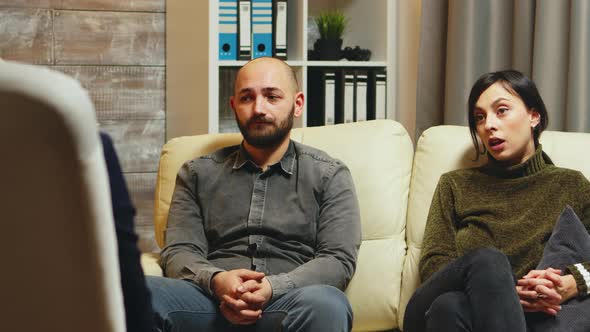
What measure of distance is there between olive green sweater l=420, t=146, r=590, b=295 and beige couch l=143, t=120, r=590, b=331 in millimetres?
109

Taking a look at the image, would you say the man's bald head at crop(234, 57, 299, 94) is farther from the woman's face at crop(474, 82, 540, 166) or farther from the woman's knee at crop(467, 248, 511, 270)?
the woman's knee at crop(467, 248, 511, 270)

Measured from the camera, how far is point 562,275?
6.38ft

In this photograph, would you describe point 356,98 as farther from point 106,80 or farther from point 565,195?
point 565,195

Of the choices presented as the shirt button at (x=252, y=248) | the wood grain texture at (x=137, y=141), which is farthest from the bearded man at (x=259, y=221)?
the wood grain texture at (x=137, y=141)

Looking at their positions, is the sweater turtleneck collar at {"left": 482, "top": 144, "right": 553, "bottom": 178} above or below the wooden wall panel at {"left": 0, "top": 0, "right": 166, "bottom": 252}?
below

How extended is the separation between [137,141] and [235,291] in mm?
1504

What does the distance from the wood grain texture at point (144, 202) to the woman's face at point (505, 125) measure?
4.96 ft

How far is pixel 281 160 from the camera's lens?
2207 mm

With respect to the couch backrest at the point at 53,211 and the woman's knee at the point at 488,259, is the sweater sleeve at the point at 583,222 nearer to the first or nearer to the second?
the woman's knee at the point at 488,259

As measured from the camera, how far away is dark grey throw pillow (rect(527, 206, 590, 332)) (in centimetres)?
187

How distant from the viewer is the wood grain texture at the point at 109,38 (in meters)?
3.11

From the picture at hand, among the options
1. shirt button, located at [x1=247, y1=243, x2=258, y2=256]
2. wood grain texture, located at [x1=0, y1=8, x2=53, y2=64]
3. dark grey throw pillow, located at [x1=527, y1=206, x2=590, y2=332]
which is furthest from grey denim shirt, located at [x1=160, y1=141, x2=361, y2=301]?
wood grain texture, located at [x1=0, y1=8, x2=53, y2=64]

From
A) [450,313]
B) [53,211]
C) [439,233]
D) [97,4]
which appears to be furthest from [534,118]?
[53,211]

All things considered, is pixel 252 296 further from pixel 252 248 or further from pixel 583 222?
pixel 583 222
